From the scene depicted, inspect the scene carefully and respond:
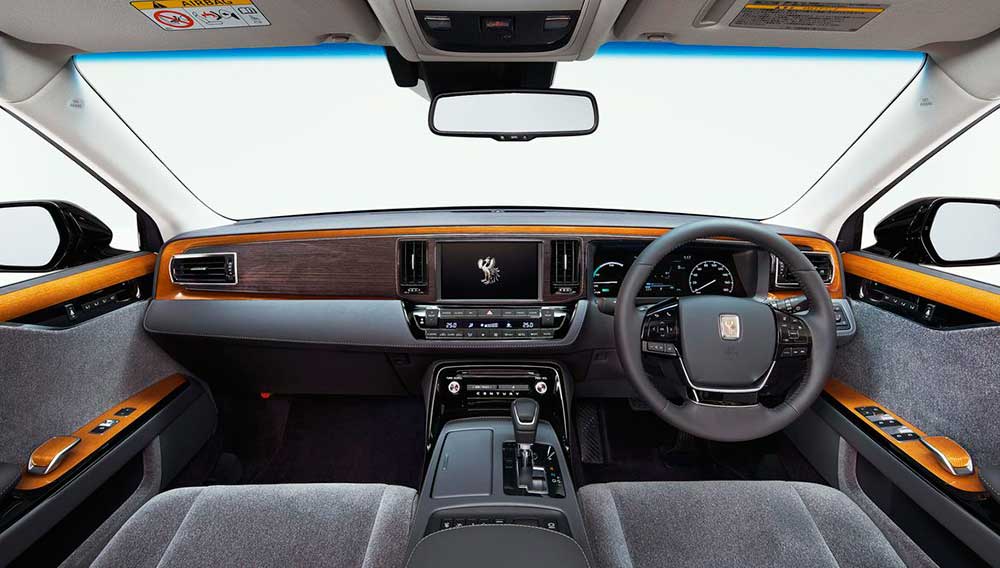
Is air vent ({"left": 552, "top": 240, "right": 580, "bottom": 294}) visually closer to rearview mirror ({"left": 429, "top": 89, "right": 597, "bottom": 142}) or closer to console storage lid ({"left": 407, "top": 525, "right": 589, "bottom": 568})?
rearview mirror ({"left": 429, "top": 89, "right": 597, "bottom": 142})

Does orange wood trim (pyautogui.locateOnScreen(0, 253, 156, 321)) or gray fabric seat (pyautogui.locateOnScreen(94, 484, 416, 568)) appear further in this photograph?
orange wood trim (pyautogui.locateOnScreen(0, 253, 156, 321))

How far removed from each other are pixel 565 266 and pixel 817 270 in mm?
1058

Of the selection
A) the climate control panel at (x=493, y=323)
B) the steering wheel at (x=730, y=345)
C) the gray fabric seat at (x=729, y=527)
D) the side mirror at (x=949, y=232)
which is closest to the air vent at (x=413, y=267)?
the climate control panel at (x=493, y=323)

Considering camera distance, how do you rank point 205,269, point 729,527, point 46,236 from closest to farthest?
point 729,527, point 46,236, point 205,269

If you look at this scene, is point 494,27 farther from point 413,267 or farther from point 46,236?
point 46,236

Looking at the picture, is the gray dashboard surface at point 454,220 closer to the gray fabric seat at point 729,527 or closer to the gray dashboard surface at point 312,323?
the gray dashboard surface at point 312,323

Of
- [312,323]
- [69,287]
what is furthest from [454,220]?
[69,287]

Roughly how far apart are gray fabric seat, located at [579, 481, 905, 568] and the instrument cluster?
31.4 inches

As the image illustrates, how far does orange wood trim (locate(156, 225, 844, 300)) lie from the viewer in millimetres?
2186

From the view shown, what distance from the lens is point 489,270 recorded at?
7.27 feet

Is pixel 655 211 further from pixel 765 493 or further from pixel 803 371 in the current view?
pixel 765 493

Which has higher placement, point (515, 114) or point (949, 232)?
point (515, 114)

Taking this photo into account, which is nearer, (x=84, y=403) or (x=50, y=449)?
(x=50, y=449)

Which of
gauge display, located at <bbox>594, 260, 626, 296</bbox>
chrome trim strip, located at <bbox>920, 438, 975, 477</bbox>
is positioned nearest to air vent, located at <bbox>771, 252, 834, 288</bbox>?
gauge display, located at <bbox>594, 260, 626, 296</bbox>
